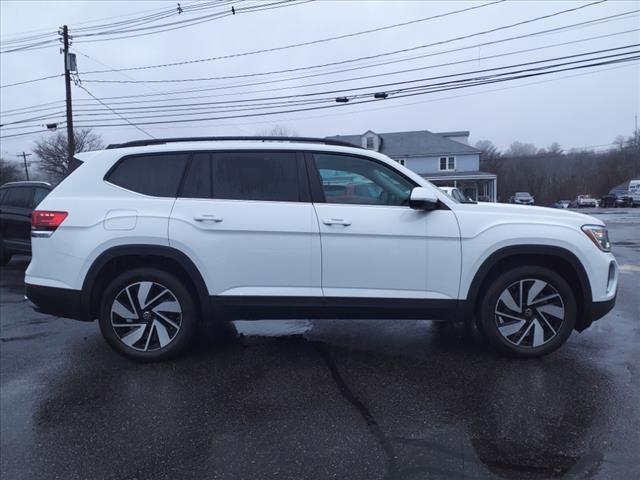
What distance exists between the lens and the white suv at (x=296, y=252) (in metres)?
3.94

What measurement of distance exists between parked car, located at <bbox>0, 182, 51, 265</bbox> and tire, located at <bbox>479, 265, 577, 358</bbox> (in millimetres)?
9164

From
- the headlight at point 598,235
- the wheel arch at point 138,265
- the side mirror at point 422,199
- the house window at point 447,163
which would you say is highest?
the house window at point 447,163

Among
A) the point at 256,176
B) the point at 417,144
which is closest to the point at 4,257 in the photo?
the point at 256,176

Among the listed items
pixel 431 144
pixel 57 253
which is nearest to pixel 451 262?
pixel 57 253

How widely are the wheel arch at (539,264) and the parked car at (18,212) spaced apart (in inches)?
355

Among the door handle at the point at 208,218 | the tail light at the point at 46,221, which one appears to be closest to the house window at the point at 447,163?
the door handle at the point at 208,218

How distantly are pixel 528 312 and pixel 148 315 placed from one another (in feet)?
10.5

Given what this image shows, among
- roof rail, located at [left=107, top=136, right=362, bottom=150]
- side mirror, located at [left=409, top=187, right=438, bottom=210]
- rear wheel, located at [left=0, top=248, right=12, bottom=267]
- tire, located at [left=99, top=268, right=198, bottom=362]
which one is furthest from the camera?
rear wheel, located at [left=0, top=248, right=12, bottom=267]

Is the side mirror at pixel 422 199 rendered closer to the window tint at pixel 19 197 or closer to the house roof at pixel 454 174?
the window tint at pixel 19 197

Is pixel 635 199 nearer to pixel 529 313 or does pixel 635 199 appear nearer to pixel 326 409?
pixel 529 313

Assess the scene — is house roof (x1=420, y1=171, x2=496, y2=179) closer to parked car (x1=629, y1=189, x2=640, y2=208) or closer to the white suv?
parked car (x1=629, y1=189, x2=640, y2=208)

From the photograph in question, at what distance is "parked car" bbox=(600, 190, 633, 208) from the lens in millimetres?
46625

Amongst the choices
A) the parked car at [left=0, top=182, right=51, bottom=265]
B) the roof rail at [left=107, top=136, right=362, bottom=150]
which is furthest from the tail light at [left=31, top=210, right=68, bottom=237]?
the parked car at [left=0, top=182, right=51, bottom=265]

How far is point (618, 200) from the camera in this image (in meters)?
47.6
